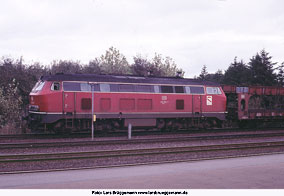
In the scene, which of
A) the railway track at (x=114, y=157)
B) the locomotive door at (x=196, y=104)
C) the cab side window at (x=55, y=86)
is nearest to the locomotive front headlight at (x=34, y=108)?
the cab side window at (x=55, y=86)

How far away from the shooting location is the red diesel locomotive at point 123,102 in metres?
21.7

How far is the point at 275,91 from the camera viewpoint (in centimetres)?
3347

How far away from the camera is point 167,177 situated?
10.5m

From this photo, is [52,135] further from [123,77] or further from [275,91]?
[275,91]

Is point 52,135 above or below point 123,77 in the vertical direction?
below

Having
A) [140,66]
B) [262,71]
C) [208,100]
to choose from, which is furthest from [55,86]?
[262,71]

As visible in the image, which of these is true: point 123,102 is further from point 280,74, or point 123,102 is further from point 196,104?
point 280,74

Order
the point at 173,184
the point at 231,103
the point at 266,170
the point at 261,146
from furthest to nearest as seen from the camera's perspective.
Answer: the point at 231,103
the point at 261,146
the point at 266,170
the point at 173,184

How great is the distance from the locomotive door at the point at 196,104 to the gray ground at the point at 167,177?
13539 mm

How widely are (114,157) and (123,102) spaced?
8932 mm

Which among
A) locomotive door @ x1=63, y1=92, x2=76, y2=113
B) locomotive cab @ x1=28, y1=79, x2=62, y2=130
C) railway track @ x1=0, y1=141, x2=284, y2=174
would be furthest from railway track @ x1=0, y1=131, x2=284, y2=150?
locomotive door @ x1=63, y1=92, x2=76, y2=113

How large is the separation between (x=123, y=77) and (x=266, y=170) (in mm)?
14515

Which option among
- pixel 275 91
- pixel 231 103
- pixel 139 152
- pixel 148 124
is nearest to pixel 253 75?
pixel 275 91

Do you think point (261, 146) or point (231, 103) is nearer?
point (261, 146)
